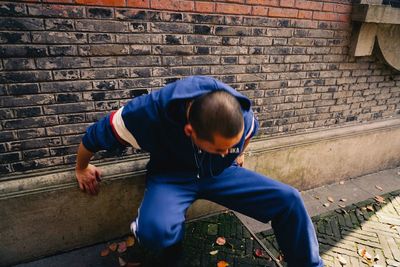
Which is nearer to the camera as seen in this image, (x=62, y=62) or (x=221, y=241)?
(x=62, y=62)

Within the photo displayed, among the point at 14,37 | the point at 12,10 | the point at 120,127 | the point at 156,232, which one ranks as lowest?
the point at 156,232

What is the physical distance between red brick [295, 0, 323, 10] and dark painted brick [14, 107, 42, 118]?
2.47 metres

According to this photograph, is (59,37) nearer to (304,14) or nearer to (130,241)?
(130,241)

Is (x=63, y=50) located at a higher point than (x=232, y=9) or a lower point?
lower

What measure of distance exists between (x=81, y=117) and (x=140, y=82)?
21.1 inches

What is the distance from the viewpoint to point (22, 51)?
1958 mm

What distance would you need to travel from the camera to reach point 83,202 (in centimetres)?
248

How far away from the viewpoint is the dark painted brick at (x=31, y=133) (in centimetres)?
215

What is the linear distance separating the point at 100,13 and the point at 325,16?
225 centimetres

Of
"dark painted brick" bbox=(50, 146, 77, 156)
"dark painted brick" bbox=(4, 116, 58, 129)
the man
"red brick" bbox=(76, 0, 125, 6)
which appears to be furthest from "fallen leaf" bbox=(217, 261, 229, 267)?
"red brick" bbox=(76, 0, 125, 6)

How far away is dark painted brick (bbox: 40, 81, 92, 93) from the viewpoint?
2.11 meters

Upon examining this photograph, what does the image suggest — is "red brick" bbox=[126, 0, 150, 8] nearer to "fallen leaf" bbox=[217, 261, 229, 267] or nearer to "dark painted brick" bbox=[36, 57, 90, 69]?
"dark painted brick" bbox=[36, 57, 90, 69]

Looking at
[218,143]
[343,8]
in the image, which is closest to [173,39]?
[218,143]

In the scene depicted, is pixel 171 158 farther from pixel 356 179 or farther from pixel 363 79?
pixel 356 179
